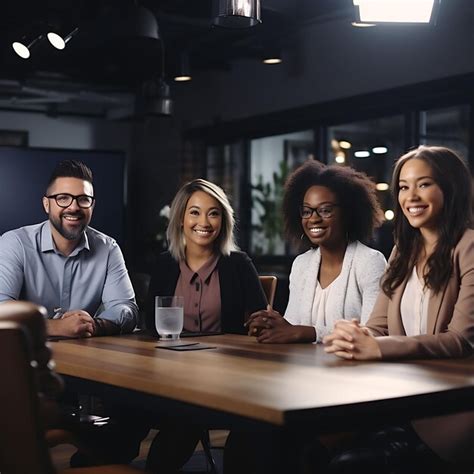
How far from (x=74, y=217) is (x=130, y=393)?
55.5 inches

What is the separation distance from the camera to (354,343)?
2.19 metres

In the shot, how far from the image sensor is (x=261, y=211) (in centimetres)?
842

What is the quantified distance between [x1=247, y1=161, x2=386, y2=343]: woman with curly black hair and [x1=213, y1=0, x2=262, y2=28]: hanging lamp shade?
61 cm

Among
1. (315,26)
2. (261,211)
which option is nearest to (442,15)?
(315,26)

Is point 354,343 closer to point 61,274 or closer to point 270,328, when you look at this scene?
point 270,328

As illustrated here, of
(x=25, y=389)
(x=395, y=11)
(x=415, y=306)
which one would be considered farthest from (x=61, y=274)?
(x=25, y=389)

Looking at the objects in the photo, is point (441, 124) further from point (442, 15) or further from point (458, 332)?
point (458, 332)

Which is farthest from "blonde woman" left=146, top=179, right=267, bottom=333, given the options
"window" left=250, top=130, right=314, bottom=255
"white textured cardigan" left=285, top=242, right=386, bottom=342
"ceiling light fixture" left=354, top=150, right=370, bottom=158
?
"window" left=250, top=130, right=314, bottom=255

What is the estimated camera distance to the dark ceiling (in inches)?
240

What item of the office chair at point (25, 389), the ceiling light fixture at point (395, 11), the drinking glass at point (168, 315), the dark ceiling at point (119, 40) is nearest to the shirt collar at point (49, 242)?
the drinking glass at point (168, 315)

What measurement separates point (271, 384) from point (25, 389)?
0.52 meters

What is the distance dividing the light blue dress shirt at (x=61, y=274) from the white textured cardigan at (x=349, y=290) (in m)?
0.62

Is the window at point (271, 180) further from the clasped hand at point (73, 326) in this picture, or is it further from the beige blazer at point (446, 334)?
the beige blazer at point (446, 334)

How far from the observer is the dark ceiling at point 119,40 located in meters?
6.10
